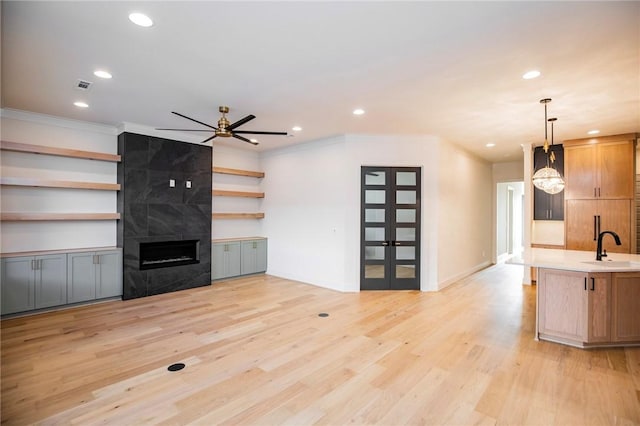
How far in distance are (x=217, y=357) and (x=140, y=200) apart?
3.46 m

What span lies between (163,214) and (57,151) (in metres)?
1.78

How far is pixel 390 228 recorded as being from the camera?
6055 mm

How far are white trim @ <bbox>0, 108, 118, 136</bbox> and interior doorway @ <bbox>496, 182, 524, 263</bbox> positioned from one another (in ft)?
31.3

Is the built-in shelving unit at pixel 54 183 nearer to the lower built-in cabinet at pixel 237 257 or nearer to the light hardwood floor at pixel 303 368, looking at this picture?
the light hardwood floor at pixel 303 368

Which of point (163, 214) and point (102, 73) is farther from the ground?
point (102, 73)

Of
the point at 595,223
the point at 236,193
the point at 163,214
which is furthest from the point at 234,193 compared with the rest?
the point at 595,223

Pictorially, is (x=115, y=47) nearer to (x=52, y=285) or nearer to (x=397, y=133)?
(x=52, y=285)

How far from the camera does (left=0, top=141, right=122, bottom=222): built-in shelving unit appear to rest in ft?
14.8

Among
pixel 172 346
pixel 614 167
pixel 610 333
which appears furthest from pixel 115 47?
pixel 614 167

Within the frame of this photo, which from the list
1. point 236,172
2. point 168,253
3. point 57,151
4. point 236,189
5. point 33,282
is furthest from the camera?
point 236,189

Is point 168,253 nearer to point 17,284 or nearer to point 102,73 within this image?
point 17,284

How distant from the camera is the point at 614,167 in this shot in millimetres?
5648

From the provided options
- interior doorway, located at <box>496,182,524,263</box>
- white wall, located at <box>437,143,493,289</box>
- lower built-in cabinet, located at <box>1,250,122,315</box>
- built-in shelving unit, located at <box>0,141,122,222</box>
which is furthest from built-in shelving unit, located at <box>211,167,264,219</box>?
interior doorway, located at <box>496,182,524,263</box>

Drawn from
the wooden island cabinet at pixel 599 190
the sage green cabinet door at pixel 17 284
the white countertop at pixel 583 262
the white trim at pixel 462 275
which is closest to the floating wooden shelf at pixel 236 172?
the sage green cabinet door at pixel 17 284
